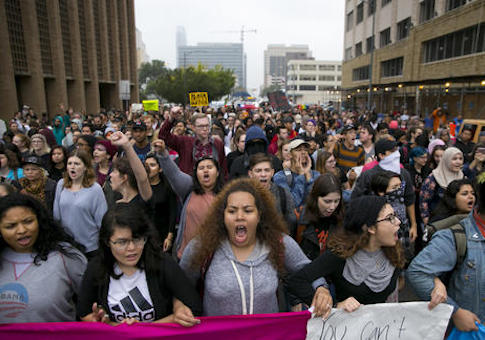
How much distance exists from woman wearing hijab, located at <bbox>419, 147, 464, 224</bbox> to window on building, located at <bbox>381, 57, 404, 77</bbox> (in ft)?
101

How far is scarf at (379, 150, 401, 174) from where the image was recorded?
4617mm

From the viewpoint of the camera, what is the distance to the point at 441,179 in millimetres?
4699

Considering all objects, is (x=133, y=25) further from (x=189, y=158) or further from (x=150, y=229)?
(x=150, y=229)

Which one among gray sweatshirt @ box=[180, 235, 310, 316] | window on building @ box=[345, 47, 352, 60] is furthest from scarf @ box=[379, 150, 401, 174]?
window on building @ box=[345, 47, 352, 60]

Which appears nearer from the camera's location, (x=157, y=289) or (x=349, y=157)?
(x=157, y=289)

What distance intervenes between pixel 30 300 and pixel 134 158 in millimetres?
1459

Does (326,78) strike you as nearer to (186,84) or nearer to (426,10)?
(186,84)

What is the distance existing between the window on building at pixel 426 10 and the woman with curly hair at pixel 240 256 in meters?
30.3

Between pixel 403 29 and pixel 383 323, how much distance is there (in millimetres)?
35071

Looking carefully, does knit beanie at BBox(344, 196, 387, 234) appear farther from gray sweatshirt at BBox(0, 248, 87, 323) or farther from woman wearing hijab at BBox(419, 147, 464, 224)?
woman wearing hijab at BBox(419, 147, 464, 224)

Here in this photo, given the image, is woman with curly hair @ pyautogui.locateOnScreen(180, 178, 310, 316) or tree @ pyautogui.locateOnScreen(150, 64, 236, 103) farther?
tree @ pyautogui.locateOnScreen(150, 64, 236, 103)

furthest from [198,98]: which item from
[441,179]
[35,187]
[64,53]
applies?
[64,53]

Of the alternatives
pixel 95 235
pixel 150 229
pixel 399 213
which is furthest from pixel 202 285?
pixel 399 213

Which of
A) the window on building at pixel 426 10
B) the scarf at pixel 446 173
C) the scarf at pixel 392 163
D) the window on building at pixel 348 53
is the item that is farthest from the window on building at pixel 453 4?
the scarf at pixel 392 163
